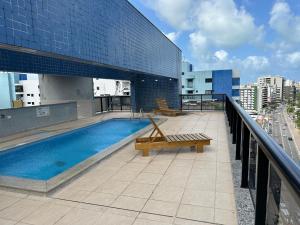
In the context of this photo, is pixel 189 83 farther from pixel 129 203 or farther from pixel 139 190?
pixel 129 203

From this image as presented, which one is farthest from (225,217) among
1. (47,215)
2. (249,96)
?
(249,96)

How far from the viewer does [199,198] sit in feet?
9.64

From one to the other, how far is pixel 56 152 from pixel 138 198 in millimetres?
4950

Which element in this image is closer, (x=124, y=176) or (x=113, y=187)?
(x=113, y=187)

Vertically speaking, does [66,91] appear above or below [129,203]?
above

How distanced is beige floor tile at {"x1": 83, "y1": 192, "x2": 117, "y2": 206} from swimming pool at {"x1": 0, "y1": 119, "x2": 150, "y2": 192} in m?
1.24

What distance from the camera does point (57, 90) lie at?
12688mm

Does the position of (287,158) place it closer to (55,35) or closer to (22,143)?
(55,35)

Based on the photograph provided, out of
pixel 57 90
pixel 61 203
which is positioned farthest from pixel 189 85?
pixel 61 203

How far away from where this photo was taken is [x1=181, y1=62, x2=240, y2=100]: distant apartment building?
40188 millimetres

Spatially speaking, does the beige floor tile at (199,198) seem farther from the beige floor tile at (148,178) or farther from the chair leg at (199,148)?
the chair leg at (199,148)

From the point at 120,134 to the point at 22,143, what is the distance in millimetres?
3729

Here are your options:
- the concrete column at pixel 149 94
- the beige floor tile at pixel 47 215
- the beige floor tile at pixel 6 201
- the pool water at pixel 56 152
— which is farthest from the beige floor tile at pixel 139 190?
the concrete column at pixel 149 94

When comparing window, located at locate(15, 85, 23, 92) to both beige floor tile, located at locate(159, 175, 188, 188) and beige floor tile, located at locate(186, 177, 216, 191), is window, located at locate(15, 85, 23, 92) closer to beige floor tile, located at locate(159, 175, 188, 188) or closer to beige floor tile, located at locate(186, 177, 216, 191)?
beige floor tile, located at locate(159, 175, 188, 188)
